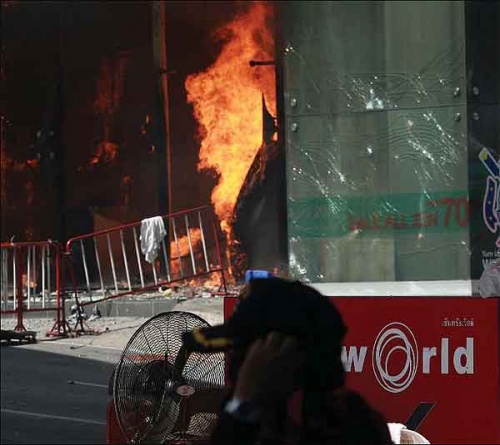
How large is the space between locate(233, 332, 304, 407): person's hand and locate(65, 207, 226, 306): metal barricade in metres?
9.87

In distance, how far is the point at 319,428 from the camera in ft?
7.07

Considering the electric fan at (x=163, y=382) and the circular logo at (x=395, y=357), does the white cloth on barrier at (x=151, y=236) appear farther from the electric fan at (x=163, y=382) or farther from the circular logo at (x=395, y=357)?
the electric fan at (x=163, y=382)

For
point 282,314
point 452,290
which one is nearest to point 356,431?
point 282,314

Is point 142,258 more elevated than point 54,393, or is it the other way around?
point 142,258

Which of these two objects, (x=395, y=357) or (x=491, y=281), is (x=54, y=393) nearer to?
(x=395, y=357)

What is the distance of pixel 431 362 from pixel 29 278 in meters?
7.63

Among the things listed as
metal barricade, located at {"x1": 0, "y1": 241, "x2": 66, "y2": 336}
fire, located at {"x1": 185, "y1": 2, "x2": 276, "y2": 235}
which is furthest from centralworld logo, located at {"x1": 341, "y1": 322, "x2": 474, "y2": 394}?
fire, located at {"x1": 185, "y1": 2, "x2": 276, "y2": 235}

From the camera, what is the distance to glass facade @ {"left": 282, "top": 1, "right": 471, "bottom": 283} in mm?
10727

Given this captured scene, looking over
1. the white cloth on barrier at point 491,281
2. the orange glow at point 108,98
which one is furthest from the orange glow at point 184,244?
the white cloth on barrier at point 491,281

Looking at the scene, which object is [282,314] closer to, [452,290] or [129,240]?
[452,290]

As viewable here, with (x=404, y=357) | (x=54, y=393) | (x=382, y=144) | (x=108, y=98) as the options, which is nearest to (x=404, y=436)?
(x=404, y=357)

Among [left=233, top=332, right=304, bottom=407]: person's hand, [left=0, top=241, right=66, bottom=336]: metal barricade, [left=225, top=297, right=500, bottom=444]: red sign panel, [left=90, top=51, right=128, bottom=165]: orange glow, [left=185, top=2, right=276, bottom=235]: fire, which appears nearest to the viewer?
[left=233, top=332, right=304, bottom=407]: person's hand

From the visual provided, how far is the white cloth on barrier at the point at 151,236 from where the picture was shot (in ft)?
38.9

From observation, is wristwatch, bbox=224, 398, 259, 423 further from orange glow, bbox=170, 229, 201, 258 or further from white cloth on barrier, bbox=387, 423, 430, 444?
orange glow, bbox=170, 229, 201, 258
